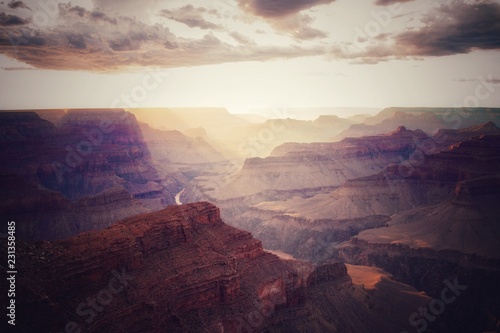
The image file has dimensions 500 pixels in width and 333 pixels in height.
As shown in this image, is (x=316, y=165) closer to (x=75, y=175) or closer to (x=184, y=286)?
A: (x=75, y=175)

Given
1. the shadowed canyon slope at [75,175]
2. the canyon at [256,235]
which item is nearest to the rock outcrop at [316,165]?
the canyon at [256,235]

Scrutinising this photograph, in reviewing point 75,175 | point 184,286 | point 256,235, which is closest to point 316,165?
point 256,235

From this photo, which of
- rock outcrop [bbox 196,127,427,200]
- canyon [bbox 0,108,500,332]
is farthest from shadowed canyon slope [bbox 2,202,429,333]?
rock outcrop [bbox 196,127,427,200]

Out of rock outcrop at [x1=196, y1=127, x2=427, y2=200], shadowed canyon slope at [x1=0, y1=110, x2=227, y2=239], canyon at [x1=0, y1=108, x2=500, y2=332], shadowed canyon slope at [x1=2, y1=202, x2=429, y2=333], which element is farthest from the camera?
rock outcrop at [x1=196, y1=127, x2=427, y2=200]

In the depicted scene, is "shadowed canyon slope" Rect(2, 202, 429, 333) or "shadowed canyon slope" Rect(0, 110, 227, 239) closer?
"shadowed canyon slope" Rect(2, 202, 429, 333)

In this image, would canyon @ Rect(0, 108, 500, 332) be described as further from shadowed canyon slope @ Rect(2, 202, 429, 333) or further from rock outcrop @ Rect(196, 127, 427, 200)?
rock outcrop @ Rect(196, 127, 427, 200)

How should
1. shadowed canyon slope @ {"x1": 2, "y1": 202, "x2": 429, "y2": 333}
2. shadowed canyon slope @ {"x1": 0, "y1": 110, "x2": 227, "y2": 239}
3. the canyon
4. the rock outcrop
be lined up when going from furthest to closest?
the rock outcrop < shadowed canyon slope @ {"x1": 0, "y1": 110, "x2": 227, "y2": 239} < the canyon < shadowed canyon slope @ {"x1": 2, "y1": 202, "x2": 429, "y2": 333}

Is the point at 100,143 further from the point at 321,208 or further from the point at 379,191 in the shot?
the point at 379,191

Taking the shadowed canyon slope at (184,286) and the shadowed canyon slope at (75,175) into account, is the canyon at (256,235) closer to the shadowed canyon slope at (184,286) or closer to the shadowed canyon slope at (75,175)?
the shadowed canyon slope at (184,286)
